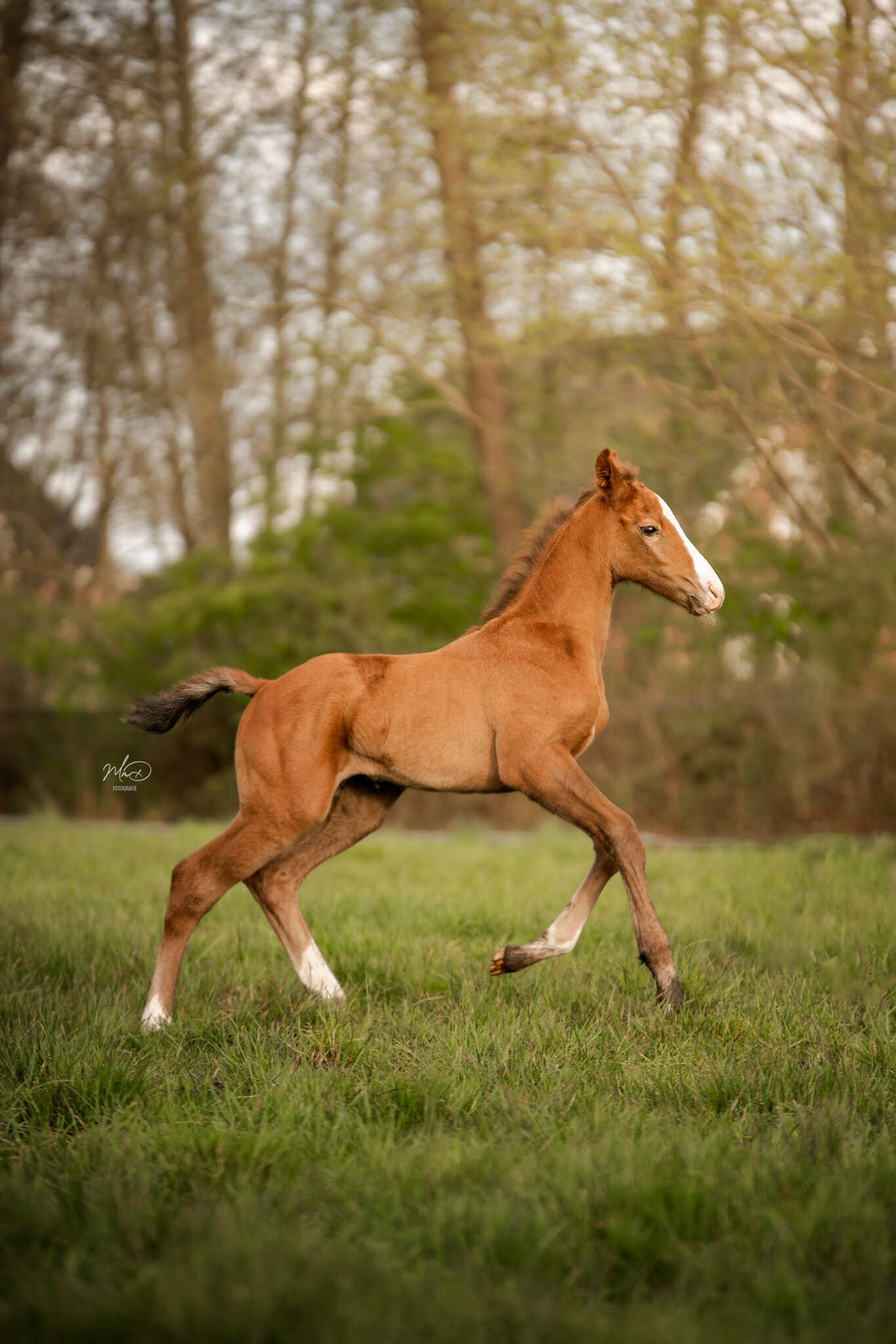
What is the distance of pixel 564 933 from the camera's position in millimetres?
4441

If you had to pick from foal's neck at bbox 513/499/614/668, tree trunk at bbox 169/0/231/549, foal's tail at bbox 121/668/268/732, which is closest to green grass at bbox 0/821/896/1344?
foal's tail at bbox 121/668/268/732

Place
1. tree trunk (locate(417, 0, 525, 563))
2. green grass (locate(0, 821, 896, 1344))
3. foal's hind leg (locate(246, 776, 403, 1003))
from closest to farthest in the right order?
green grass (locate(0, 821, 896, 1344)) < foal's hind leg (locate(246, 776, 403, 1003)) < tree trunk (locate(417, 0, 525, 563))

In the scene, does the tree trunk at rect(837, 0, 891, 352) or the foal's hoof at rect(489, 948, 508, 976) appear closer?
the foal's hoof at rect(489, 948, 508, 976)

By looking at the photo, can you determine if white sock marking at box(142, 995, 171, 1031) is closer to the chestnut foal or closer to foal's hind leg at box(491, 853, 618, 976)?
the chestnut foal

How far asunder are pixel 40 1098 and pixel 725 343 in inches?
→ 394

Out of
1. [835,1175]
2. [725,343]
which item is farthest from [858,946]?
[725,343]

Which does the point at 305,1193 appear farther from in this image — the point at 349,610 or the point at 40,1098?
the point at 349,610

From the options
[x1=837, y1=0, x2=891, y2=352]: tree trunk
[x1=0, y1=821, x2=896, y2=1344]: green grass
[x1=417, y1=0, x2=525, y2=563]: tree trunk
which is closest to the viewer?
[x1=0, y1=821, x2=896, y2=1344]: green grass

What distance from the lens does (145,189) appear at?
57.0 ft

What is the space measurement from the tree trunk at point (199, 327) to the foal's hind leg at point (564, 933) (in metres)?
12.8

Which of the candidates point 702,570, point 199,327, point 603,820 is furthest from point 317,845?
point 199,327

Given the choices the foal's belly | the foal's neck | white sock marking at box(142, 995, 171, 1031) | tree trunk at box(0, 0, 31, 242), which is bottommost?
white sock marking at box(142, 995, 171, 1031)

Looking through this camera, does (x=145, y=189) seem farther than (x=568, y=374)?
Yes

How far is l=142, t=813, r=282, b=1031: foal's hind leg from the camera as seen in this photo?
4.42 m
